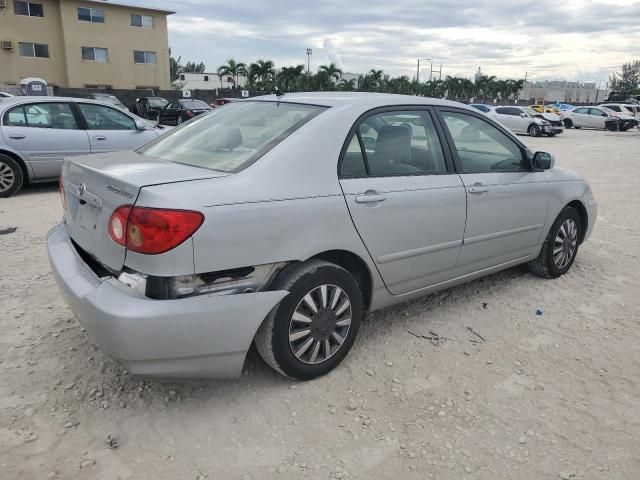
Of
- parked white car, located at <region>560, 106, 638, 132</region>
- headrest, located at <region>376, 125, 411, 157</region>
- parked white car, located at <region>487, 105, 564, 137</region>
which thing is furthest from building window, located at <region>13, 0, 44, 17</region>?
headrest, located at <region>376, 125, 411, 157</region>

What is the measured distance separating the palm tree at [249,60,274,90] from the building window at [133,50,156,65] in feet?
37.9

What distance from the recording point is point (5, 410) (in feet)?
8.86

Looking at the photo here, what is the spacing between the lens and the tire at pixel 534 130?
26.1 metres

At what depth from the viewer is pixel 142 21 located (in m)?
40.7

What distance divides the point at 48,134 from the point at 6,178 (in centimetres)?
88

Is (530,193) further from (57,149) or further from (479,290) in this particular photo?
(57,149)

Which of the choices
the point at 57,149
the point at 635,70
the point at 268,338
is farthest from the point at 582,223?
the point at 635,70

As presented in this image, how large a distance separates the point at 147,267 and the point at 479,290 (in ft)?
10.1

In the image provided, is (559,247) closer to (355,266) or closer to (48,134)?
(355,266)

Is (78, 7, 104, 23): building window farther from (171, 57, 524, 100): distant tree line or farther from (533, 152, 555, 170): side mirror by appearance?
(533, 152, 555, 170): side mirror

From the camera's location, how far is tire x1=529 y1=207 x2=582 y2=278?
461cm

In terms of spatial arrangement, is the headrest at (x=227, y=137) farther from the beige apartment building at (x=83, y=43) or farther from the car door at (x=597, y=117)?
the beige apartment building at (x=83, y=43)

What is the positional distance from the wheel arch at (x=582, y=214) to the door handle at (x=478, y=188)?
144 cm

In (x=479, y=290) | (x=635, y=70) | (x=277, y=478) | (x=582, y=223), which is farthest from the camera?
(x=635, y=70)
